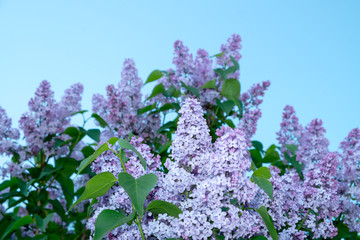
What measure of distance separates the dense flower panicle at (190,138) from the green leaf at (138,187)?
226mm

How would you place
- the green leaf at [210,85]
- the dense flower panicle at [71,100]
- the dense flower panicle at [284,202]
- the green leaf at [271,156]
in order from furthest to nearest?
the dense flower panicle at [71,100] < the green leaf at [210,85] < the green leaf at [271,156] < the dense flower panicle at [284,202]

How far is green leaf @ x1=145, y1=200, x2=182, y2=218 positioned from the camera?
1.55 meters

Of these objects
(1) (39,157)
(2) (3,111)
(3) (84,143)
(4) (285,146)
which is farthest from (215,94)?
(2) (3,111)

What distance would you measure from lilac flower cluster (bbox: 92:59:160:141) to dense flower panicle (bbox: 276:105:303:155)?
1.14 metres

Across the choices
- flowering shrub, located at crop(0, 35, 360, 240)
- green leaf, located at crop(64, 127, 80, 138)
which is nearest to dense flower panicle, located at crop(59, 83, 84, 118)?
flowering shrub, located at crop(0, 35, 360, 240)

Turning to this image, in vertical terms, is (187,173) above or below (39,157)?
below

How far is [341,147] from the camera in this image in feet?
10.9

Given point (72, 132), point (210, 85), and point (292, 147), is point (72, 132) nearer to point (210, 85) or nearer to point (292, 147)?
point (210, 85)

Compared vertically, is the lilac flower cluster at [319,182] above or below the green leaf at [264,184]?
above

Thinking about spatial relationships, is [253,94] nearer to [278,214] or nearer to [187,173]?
[278,214]

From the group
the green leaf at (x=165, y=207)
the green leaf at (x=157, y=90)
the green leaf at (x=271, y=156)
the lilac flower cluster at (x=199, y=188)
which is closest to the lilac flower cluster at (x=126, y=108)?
the green leaf at (x=157, y=90)

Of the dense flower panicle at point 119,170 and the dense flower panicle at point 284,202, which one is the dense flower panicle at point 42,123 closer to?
the dense flower panicle at point 119,170

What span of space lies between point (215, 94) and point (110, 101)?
0.90 metres

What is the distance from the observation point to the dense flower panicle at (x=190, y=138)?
1.70 m
